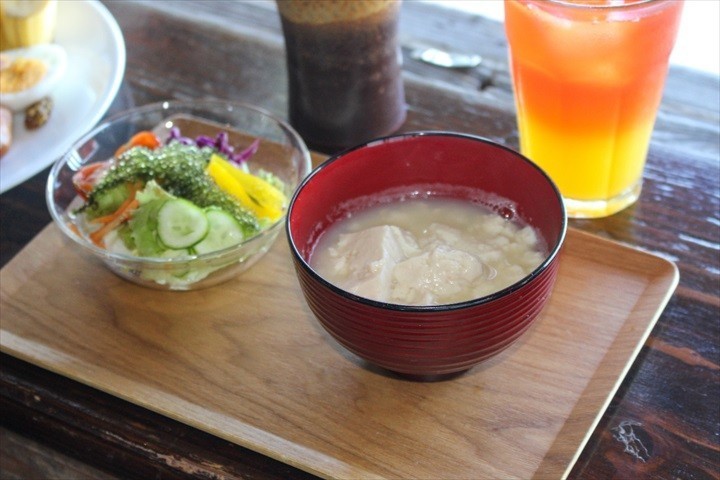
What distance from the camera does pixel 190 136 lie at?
164cm

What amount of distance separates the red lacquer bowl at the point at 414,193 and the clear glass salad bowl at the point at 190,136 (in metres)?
0.15

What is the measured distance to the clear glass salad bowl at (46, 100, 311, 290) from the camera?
1271 mm

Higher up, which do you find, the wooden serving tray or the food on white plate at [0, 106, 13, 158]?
the food on white plate at [0, 106, 13, 158]

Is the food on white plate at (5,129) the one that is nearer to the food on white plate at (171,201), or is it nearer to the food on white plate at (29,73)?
the food on white plate at (29,73)

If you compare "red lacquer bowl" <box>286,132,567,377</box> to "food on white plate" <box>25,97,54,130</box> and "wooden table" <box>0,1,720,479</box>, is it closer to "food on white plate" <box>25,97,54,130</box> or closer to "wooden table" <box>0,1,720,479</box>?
"wooden table" <box>0,1,720,479</box>

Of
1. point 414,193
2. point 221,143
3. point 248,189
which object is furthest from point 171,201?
point 414,193

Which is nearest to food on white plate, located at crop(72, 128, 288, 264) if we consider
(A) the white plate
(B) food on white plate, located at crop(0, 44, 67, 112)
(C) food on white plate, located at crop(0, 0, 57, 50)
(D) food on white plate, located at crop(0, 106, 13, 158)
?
(A) the white plate

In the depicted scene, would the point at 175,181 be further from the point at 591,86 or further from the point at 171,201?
the point at 591,86

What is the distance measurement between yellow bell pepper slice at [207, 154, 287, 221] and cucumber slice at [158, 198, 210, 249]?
11 centimetres

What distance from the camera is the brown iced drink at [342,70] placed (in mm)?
1489

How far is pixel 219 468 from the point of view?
108 cm

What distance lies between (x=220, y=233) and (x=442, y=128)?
569 mm

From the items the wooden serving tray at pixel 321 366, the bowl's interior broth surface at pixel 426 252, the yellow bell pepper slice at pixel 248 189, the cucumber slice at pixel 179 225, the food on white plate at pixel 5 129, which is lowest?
the wooden serving tray at pixel 321 366

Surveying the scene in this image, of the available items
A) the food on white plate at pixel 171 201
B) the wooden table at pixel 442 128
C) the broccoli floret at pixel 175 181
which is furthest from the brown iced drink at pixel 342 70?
the broccoli floret at pixel 175 181
